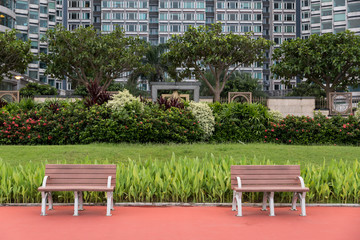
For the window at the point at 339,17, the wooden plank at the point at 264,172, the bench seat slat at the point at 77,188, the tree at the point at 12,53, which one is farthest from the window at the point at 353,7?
the bench seat slat at the point at 77,188

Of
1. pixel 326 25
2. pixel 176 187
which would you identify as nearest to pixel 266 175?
pixel 176 187

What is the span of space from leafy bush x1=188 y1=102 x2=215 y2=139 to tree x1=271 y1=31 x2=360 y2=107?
947 inches

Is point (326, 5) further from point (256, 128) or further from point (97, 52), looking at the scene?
point (256, 128)

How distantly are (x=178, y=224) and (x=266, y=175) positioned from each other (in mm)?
2129

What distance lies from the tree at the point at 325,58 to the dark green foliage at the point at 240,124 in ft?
75.5

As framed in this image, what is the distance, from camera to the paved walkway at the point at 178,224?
597 centimetres

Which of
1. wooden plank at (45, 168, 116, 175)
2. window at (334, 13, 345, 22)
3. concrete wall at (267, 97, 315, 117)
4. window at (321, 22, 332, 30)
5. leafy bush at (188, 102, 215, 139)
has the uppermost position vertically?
window at (334, 13, 345, 22)

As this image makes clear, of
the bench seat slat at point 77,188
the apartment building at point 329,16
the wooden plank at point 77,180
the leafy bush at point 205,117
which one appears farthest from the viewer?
the apartment building at point 329,16

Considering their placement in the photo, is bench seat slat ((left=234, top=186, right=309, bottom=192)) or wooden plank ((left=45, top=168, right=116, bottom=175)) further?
wooden plank ((left=45, top=168, right=116, bottom=175))

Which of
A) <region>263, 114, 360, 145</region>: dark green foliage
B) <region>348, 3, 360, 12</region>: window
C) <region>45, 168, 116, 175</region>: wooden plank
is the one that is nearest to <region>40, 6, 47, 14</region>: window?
<region>348, 3, 360, 12</region>: window

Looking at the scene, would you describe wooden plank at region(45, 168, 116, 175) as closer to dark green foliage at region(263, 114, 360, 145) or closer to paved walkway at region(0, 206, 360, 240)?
paved walkway at region(0, 206, 360, 240)

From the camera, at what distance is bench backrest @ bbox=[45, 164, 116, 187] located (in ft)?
25.6

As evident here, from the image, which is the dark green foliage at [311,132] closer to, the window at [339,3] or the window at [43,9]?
the window at [339,3]

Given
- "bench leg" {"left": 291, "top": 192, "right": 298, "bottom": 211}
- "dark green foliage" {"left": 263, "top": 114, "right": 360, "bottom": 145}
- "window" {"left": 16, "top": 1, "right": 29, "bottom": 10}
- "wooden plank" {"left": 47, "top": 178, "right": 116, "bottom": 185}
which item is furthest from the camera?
"window" {"left": 16, "top": 1, "right": 29, "bottom": 10}
